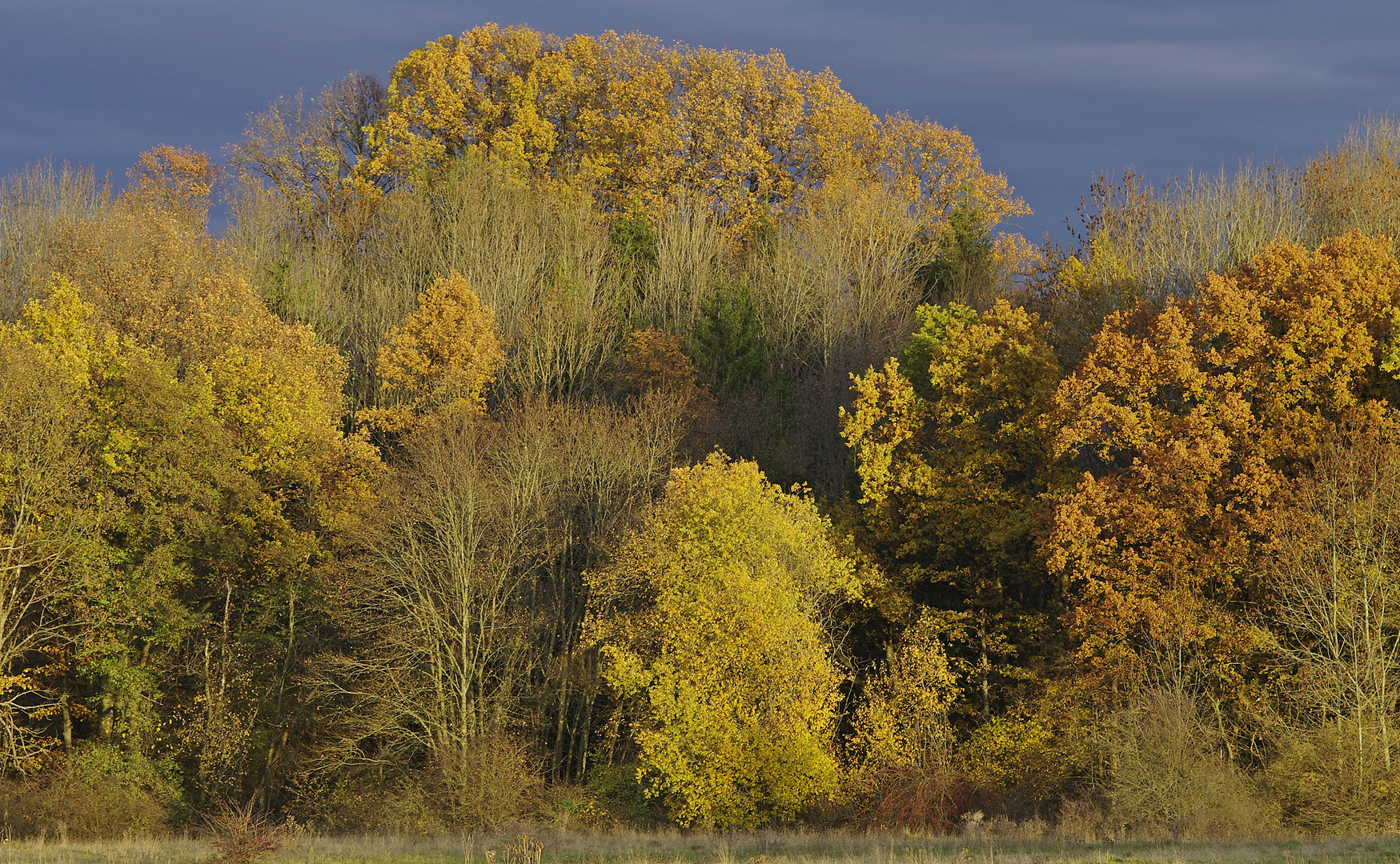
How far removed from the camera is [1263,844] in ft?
75.8

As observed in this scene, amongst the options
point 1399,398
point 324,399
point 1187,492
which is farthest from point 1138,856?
point 324,399

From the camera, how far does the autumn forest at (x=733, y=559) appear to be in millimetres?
32094

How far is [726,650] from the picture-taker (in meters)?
33.5

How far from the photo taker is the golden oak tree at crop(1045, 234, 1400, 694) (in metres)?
34.8

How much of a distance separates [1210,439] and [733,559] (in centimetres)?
1315

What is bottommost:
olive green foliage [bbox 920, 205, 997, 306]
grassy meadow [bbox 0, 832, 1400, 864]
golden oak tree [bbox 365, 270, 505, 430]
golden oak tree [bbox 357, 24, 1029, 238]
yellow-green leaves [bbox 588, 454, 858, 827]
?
grassy meadow [bbox 0, 832, 1400, 864]

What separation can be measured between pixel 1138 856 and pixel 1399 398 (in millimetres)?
20724

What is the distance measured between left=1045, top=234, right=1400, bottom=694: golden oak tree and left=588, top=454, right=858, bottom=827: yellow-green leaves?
7.16 metres

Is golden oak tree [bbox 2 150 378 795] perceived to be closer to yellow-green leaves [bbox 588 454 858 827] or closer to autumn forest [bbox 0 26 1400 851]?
autumn forest [bbox 0 26 1400 851]

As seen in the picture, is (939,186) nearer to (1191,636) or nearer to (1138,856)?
(1191,636)

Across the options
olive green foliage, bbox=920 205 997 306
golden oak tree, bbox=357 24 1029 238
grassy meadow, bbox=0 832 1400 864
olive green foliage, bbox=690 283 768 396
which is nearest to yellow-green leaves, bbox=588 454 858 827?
grassy meadow, bbox=0 832 1400 864

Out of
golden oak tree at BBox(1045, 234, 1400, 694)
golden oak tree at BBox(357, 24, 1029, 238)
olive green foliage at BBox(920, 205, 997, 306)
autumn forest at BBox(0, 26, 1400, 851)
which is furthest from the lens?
golden oak tree at BBox(357, 24, 1029, 238)

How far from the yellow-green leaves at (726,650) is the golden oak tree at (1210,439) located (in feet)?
23.5

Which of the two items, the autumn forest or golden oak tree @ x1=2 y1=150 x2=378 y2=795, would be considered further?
golden oak tree @ x1=2 y1=150 x2=378 y2=795
